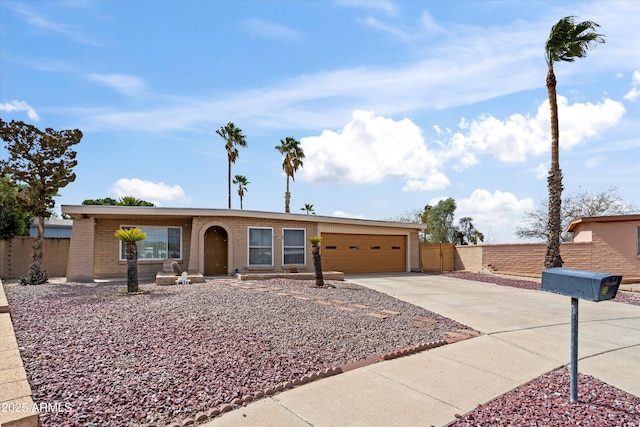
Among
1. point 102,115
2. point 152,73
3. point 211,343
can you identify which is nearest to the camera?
point 211,343

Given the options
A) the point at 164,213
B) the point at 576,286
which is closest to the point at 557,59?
the point at 576,286

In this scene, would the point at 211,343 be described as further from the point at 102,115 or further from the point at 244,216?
the point at 244,216

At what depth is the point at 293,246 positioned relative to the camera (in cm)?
1650

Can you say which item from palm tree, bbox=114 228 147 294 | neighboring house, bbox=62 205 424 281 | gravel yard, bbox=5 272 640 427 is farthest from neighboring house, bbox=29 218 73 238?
gravel yard, bbox=5 272 640 427

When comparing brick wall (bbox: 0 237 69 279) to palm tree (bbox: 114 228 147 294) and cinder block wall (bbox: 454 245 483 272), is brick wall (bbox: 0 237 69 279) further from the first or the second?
cinder block wall (bbox: 454 245 483 272)

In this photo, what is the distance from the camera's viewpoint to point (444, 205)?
29.8 meters

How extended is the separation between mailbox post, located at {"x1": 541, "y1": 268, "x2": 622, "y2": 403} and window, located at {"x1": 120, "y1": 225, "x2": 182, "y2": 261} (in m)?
14.2

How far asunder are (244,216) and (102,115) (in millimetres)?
6079

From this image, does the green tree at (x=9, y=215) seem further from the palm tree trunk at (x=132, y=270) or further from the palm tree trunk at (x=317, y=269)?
the palm tree trunk at (x=317, y=269)

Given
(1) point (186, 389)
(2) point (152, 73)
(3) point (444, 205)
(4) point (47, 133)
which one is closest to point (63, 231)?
(4) point (47, 133)

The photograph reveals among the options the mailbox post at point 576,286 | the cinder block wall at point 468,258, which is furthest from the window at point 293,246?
the mailbox post at point 576,286

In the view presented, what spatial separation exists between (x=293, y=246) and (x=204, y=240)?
369 cm

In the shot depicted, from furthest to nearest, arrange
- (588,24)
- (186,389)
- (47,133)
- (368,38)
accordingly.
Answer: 1. (588,24)
2. (47,133)
3. (368,38)
4. (186,389)

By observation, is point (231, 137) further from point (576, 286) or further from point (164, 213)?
point (576, 286)
